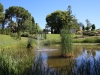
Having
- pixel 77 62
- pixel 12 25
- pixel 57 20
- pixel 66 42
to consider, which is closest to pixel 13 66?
pixel 77 62

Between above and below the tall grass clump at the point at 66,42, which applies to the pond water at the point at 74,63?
below

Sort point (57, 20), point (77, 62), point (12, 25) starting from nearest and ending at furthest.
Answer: point (77, 62) < point (12, 25) < point (57, 20)

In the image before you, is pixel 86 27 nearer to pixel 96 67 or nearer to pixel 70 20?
pixel 70 20

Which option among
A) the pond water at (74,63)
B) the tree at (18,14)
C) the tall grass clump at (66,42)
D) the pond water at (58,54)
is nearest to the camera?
the pond water at (74,63)

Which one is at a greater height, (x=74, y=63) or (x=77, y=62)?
(x=74, y=63)

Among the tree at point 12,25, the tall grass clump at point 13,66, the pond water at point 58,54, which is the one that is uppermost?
the tree at point 12,25

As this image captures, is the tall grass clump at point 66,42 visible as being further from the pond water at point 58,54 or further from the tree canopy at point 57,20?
the tree canopy at point 57,20

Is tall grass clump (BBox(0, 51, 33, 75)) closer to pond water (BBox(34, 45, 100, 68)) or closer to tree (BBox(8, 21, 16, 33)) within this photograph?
pond water (BBox(34, 45, 100, 68))

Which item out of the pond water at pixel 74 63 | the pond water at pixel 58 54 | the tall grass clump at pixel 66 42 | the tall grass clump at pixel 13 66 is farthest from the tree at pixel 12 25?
the tall grass clump at pixel 13 66

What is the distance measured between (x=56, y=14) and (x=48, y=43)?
4302 cm

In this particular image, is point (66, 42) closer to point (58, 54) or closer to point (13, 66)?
point (58, 54)

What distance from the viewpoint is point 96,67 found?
6168 millimetres

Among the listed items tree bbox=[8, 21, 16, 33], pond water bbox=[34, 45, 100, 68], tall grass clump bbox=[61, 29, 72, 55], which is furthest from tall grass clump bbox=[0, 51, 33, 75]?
tree bbox=[8, 21, 16, 33]

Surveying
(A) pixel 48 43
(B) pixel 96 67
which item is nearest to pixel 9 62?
(B) pixel 96 67
